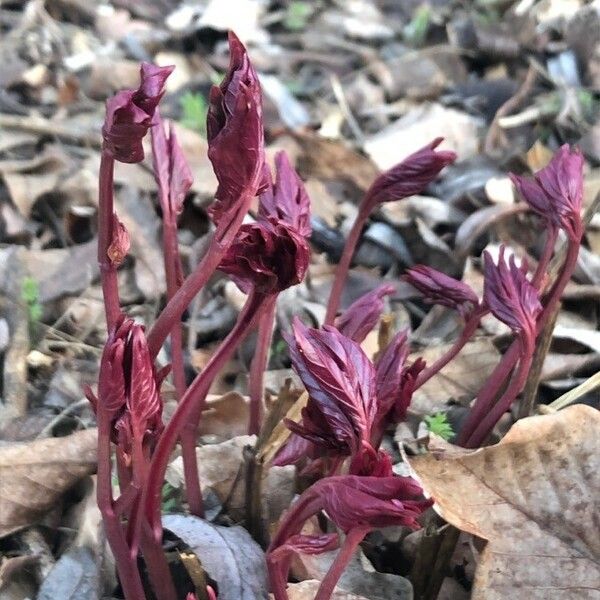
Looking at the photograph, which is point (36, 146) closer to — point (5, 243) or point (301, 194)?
point (5, 243)

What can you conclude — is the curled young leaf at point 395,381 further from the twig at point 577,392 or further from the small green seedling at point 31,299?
the small green seedling at point 31,299

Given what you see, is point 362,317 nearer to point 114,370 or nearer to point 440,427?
point 440,427

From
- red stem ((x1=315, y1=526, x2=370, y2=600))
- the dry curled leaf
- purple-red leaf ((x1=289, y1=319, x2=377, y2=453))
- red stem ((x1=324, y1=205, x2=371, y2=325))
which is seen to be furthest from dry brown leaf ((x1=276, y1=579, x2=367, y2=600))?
red stem ((x1=324, y1=205, x2=371, y2=325))

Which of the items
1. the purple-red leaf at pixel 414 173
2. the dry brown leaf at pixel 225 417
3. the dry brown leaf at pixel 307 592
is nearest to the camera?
the dry brown leaf at pixel 307 592

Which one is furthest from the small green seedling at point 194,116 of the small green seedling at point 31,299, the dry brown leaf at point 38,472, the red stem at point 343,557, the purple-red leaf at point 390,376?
the red stem at point 343,557

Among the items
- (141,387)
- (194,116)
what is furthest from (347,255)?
(194,116)

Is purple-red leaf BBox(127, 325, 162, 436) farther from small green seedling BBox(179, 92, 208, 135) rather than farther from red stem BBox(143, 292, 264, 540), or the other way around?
small green seedling BBox(179, 92, 208, 135)
